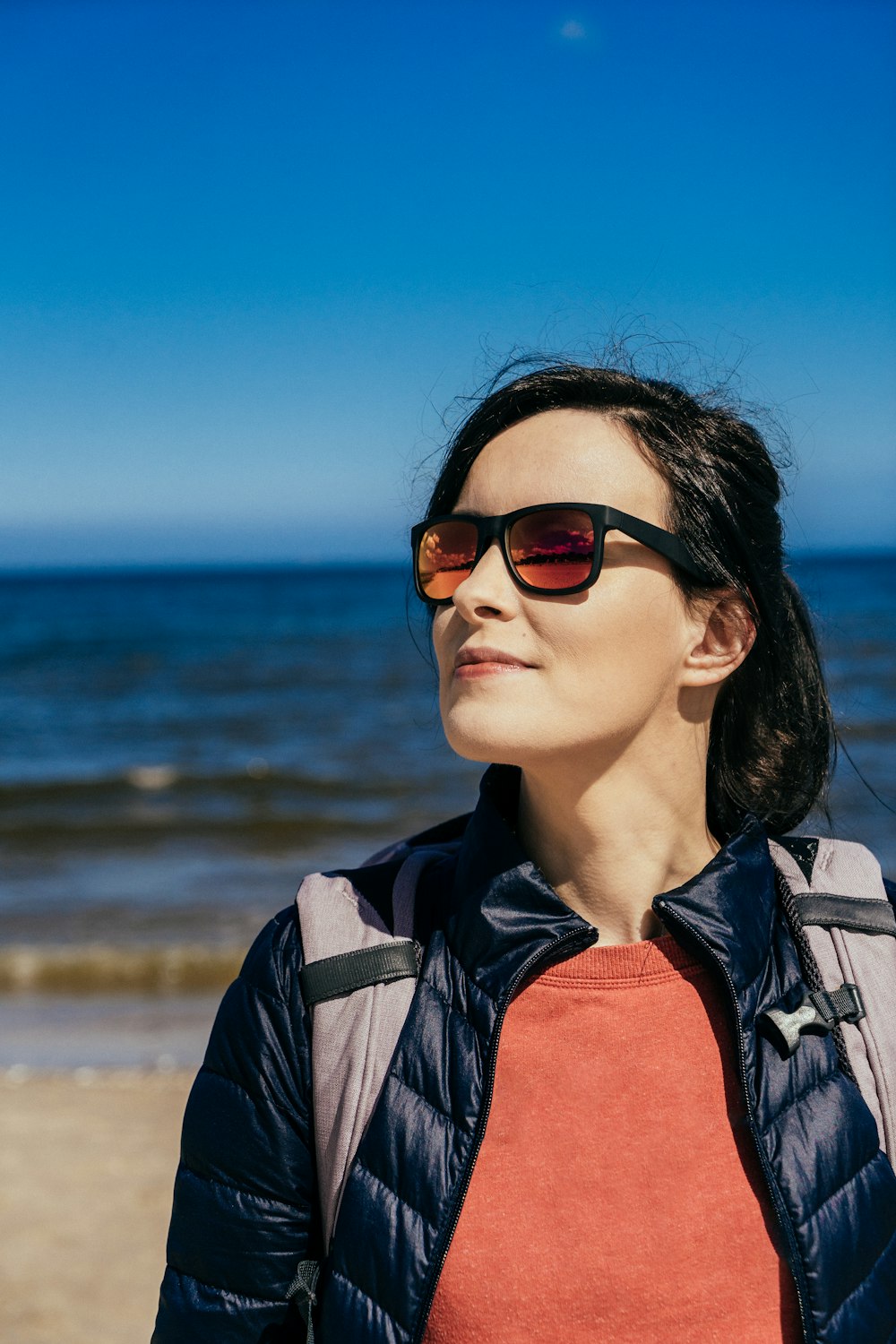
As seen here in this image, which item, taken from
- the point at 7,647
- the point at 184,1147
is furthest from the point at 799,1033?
the point at 7,647

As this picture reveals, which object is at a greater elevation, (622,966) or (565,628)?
(565,628)

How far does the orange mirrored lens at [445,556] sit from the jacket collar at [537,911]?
0.39 m

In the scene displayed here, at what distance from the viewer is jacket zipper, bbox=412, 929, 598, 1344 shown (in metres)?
1.54

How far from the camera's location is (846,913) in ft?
5.98

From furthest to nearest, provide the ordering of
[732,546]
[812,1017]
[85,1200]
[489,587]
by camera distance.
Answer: [85,1200], [732,546], [489,587], [812,1017]

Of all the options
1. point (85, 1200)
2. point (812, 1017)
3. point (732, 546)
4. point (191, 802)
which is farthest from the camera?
point (191, 802)

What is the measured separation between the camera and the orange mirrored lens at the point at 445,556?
1.89m

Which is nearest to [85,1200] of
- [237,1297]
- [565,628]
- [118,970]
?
[118,970]

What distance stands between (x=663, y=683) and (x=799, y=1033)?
558 mm

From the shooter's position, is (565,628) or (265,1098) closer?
(265,1098)

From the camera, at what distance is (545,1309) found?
1.57m

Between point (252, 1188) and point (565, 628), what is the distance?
0.91 m

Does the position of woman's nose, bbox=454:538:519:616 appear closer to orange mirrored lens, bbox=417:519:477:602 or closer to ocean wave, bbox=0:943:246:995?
orange mirrored lens, bbox=417:519:477:602

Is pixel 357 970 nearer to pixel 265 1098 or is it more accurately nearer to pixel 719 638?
pixel 265 1098
